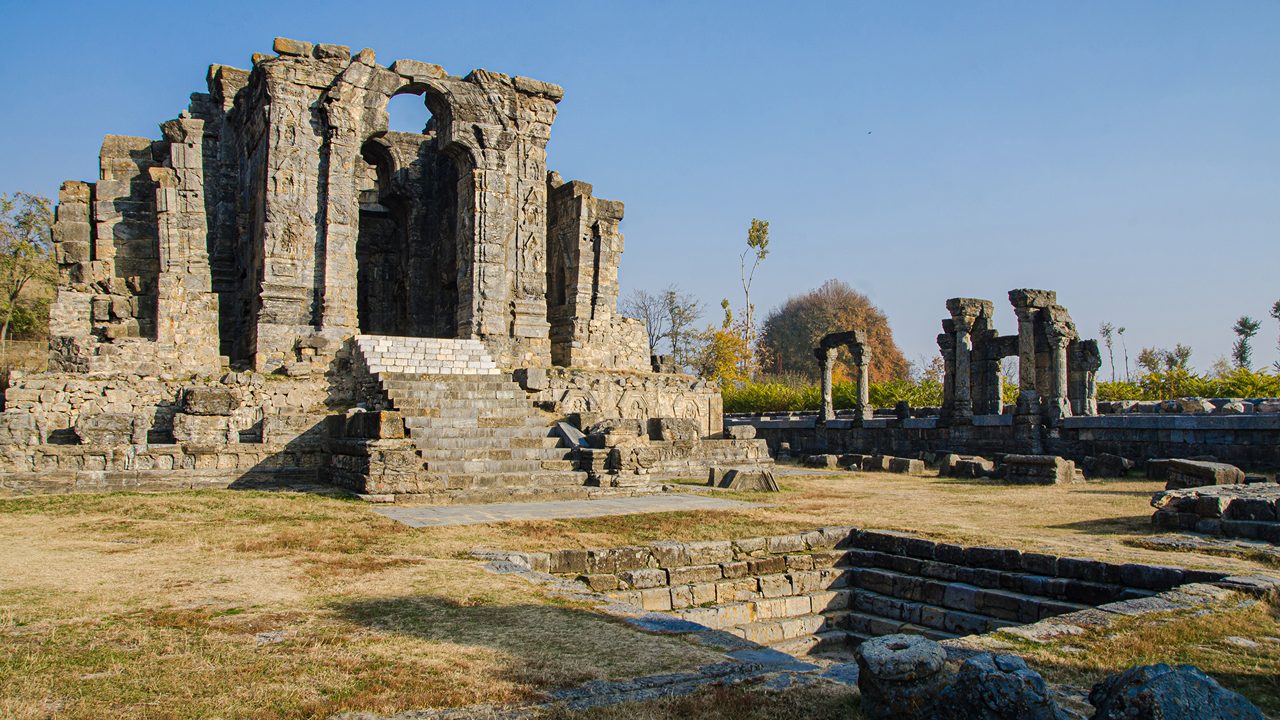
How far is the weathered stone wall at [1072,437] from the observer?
17.0 m

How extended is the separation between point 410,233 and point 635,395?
25.2 ft

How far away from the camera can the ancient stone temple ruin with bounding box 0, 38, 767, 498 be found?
14.1 m

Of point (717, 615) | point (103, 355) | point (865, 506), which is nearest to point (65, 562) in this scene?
point (717, 615)

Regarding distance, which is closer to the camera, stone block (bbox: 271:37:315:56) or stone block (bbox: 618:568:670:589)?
stone block (bbox: 618:568:670:589)

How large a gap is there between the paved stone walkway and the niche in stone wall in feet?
36.5

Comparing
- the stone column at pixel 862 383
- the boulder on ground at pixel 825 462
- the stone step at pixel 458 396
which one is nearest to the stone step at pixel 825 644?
the stone step at pixel 458 396

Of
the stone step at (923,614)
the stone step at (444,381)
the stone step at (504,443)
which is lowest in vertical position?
the stone step at (923,614)

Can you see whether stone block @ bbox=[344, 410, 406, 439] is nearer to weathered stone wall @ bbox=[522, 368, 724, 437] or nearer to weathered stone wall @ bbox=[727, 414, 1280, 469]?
weathered stone wall @ bbox=[522, 368, 724, 437]

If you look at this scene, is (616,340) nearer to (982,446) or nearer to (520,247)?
(520,247)

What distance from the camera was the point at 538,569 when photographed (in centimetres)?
811

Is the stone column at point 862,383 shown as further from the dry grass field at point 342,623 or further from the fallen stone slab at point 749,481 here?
the dry grass field at point 342,623

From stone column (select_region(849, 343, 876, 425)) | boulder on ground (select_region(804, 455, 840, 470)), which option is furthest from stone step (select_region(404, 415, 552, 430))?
stone column (select_region(849, 343, 876, 425))

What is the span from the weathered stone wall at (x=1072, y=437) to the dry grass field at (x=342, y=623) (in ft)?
28.7

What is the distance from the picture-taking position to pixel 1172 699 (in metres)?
3.34
